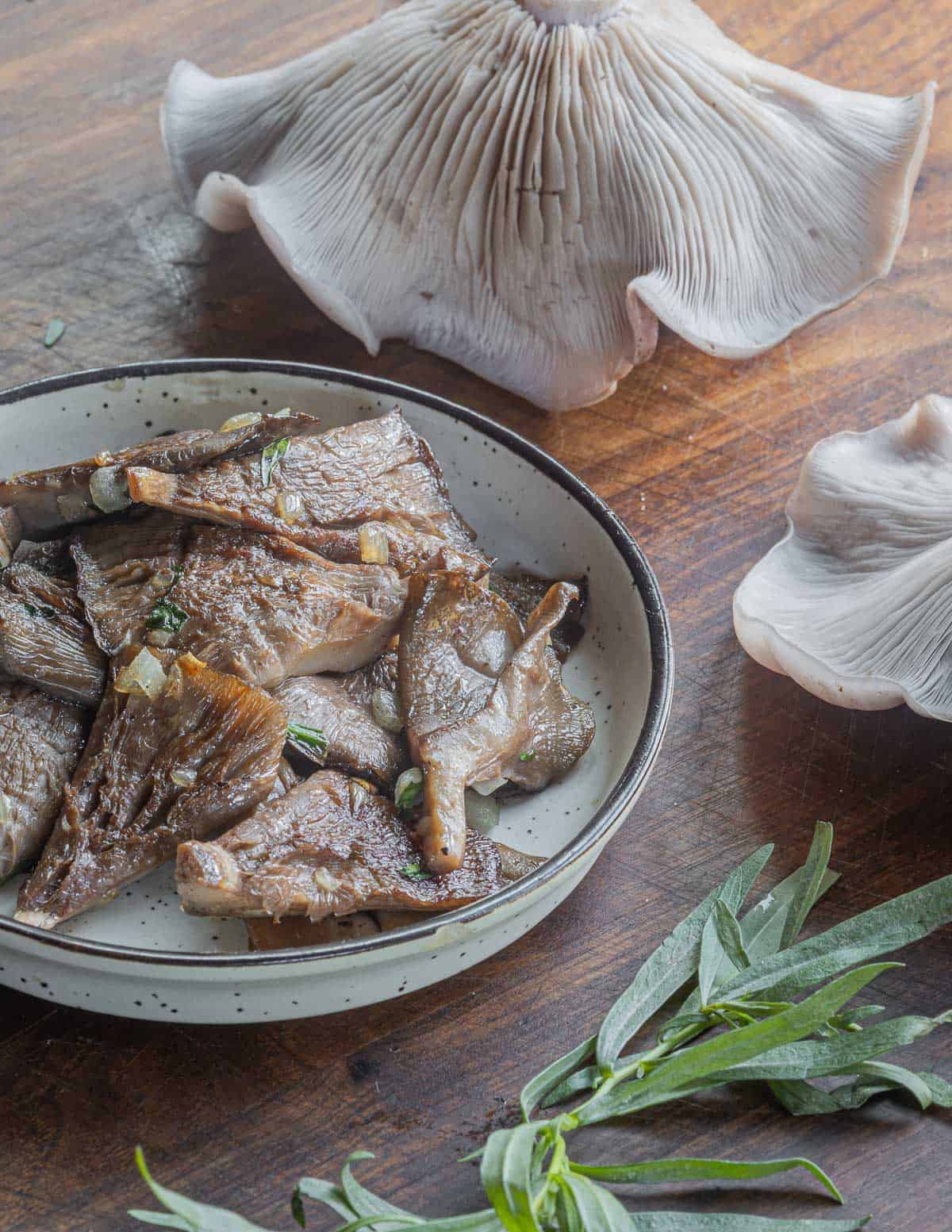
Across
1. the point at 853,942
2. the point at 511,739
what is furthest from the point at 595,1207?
the point at 511,739

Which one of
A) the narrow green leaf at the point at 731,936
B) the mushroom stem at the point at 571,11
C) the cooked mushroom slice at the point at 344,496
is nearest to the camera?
the narrow green leaf at the point at 731,936

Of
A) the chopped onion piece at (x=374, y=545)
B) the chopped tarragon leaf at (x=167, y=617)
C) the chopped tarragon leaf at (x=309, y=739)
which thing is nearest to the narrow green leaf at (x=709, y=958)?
the chopped tarragon leaf at (x=309, y=739)

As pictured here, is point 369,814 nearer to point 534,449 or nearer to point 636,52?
point 534,449

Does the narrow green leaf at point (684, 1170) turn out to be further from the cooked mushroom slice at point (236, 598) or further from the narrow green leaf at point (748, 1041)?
the cooked mushroom slice at point (236, 598)

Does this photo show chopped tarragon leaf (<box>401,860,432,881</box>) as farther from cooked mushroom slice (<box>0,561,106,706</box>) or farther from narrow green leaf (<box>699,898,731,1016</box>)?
cooked mushroom slice (<box>0,561,106,706</box>)

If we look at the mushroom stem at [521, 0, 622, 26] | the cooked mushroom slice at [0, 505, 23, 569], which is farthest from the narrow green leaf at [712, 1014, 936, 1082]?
the mushroom stem at [521, 0, 622, 26]
